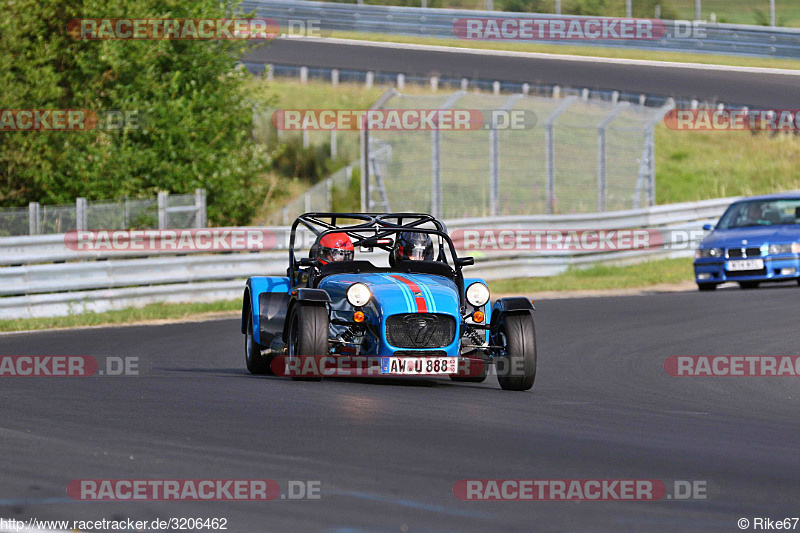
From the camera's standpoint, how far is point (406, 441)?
24.3 feet

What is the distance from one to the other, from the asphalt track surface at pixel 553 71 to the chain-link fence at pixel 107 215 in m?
19.2

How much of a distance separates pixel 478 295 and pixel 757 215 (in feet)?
38.6

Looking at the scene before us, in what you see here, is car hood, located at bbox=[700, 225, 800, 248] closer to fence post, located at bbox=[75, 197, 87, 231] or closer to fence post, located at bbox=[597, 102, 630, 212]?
fence post, located at bbox=[597, 102, 630, 212]

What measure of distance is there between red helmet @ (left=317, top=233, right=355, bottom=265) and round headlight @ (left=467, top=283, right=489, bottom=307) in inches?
45.7

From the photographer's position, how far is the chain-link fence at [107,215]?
1850 centimetres

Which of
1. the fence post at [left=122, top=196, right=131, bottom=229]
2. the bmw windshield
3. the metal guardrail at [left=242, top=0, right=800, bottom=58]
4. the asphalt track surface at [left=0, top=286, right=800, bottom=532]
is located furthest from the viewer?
the metal guardrail at [left=242, top=0, right=800, bottom=58]

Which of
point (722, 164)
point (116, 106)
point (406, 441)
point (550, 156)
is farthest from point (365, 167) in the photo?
point (406, 441)

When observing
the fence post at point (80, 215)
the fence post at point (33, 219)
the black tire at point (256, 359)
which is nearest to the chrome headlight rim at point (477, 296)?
the black tire at point (256, 359)

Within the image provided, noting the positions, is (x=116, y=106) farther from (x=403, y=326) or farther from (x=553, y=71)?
(x=553, y=71)

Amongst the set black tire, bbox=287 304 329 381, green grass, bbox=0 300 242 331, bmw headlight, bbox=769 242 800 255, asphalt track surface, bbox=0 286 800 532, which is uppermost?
bmw headlight, bbox=769 242 800 255

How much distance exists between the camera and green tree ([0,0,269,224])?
909 inches

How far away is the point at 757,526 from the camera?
17.6 ft

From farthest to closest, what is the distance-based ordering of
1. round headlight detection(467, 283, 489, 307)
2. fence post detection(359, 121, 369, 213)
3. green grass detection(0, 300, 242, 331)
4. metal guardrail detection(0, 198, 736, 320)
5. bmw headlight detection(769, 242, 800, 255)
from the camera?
fence post detection(359, 121, 369, 213), bmw headlight detection(769, 242, 800, 255), metal guardrail detection(0, 198, 736, 320), green grass detection(0, 300, 242, 331), round headlight detection(467, 283, 489, 307)

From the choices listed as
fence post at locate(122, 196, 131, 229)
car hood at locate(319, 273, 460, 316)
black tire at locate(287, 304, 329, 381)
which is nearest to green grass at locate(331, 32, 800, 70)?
fence post at locate(122, 196, 131, 229)
